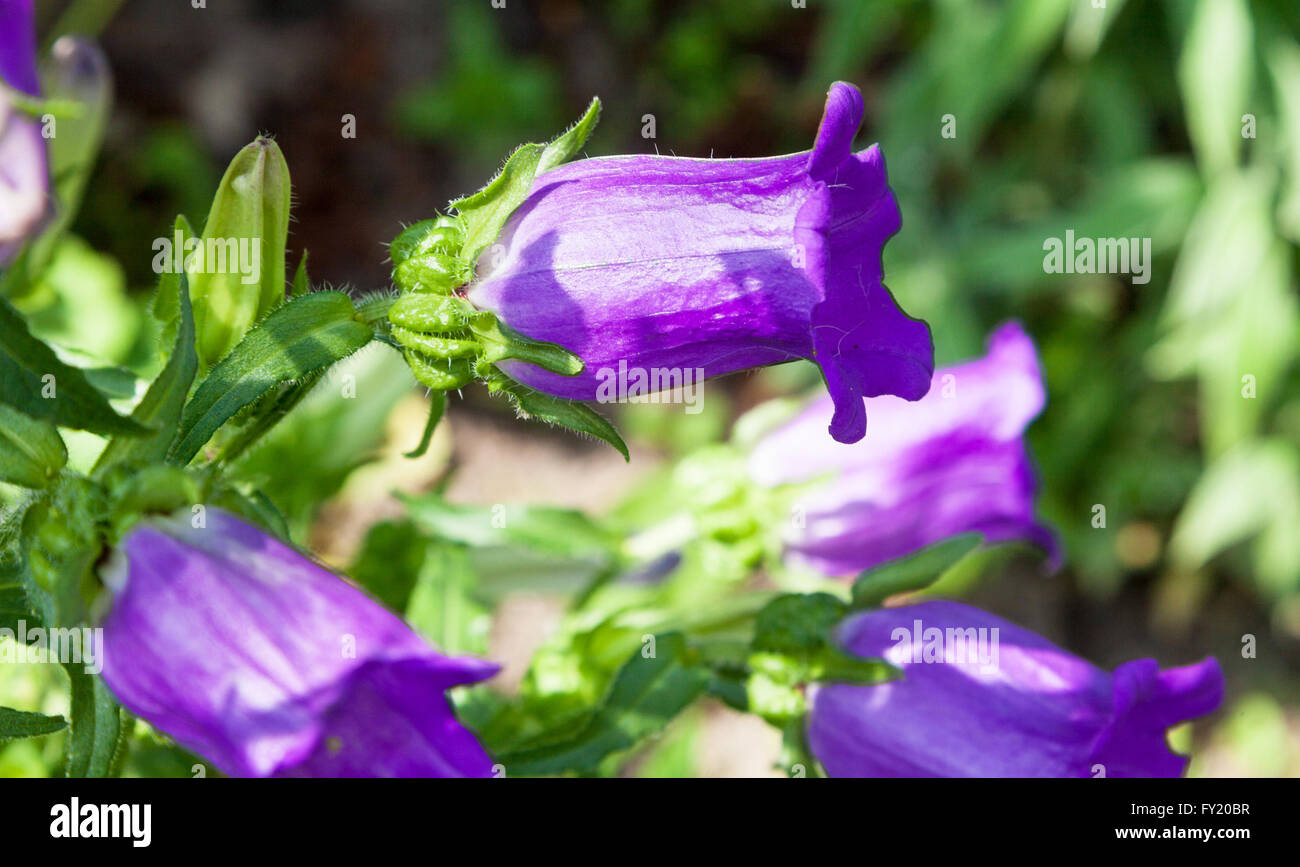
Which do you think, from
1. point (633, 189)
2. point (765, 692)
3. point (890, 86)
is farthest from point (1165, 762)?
point (890, 86)

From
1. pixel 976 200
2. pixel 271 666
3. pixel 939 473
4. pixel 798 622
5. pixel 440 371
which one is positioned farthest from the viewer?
pixel 976 200

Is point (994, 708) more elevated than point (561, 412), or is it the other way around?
point (561, 412)

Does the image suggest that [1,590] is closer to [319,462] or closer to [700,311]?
[700,311]

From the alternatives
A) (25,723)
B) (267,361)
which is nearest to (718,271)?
(267,361)

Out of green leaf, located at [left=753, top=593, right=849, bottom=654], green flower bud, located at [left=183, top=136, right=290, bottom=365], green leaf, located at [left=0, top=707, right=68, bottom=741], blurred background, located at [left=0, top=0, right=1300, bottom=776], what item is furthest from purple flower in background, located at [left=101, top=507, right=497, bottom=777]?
blurred background, located at [left=0, top=0, right=1300, bottom=776]

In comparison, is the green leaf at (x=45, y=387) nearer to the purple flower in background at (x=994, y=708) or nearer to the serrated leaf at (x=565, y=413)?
the serrated leaf at (x=565, y=413)

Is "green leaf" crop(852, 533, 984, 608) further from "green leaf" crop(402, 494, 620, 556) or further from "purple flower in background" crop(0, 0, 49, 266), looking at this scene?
"purple flower in background" crop(0, 0, 49, 266)

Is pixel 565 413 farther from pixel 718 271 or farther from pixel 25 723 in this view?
pixel 25 723
